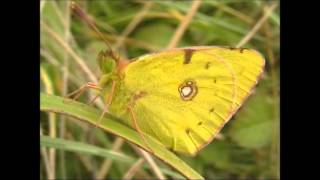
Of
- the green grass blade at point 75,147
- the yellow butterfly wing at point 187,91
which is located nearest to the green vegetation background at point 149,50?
the green grass blade at point 75,147

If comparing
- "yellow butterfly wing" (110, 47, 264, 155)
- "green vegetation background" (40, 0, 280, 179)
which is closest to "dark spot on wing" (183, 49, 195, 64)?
"yellow butterfly wing" (110, 47, 264, 155)

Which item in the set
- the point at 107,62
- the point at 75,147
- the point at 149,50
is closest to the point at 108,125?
the point at 107,62

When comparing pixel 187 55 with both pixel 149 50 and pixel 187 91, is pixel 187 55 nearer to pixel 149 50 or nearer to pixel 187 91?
pixel 187 91

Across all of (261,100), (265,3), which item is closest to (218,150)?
(261,100)

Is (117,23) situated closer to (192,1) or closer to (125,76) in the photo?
(192,1)

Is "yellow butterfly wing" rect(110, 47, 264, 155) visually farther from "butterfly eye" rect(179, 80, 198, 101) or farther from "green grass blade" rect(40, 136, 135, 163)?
"green grass blade" rect(40, 136, 135, 163)

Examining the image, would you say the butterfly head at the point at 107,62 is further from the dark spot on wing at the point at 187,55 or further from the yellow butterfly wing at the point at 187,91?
the dark spot on wing at the point at 187,55
